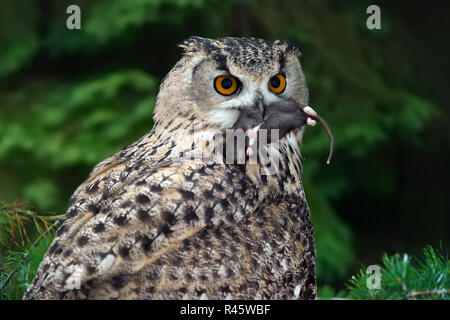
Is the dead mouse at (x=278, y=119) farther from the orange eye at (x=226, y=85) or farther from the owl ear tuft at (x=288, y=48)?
the owl ear tuft at (x=288, y=48)

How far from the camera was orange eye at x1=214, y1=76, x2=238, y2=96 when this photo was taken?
1.74 meters

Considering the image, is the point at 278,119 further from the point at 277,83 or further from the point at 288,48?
the point at 288,48

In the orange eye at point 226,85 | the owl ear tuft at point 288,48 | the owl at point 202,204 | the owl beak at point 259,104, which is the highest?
the owl ear tuft at point 288,48

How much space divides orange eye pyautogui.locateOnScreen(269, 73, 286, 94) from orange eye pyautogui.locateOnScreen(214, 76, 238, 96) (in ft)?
0.41

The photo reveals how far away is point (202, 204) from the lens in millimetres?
1565

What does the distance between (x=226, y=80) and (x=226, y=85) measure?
16 millimetres

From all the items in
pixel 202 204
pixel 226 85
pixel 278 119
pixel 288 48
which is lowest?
pixel 202 204

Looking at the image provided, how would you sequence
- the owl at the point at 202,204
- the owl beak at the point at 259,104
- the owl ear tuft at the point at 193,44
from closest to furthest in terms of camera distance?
the owl at the point at 202,204, the owl beak at the point at 259,104, the owl ear tuft at the point at 193,44

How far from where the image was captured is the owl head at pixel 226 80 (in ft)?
5.66

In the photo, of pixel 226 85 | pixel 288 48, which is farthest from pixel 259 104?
pixel 288 48

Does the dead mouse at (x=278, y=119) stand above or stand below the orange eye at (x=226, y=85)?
below

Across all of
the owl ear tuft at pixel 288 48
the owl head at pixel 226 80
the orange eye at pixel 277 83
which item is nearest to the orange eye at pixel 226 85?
the owl head at pixel 226 80

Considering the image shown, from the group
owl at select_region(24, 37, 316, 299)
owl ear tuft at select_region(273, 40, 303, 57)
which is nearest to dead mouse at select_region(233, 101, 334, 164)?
owl at select_region(24, 37, 316, 299)
